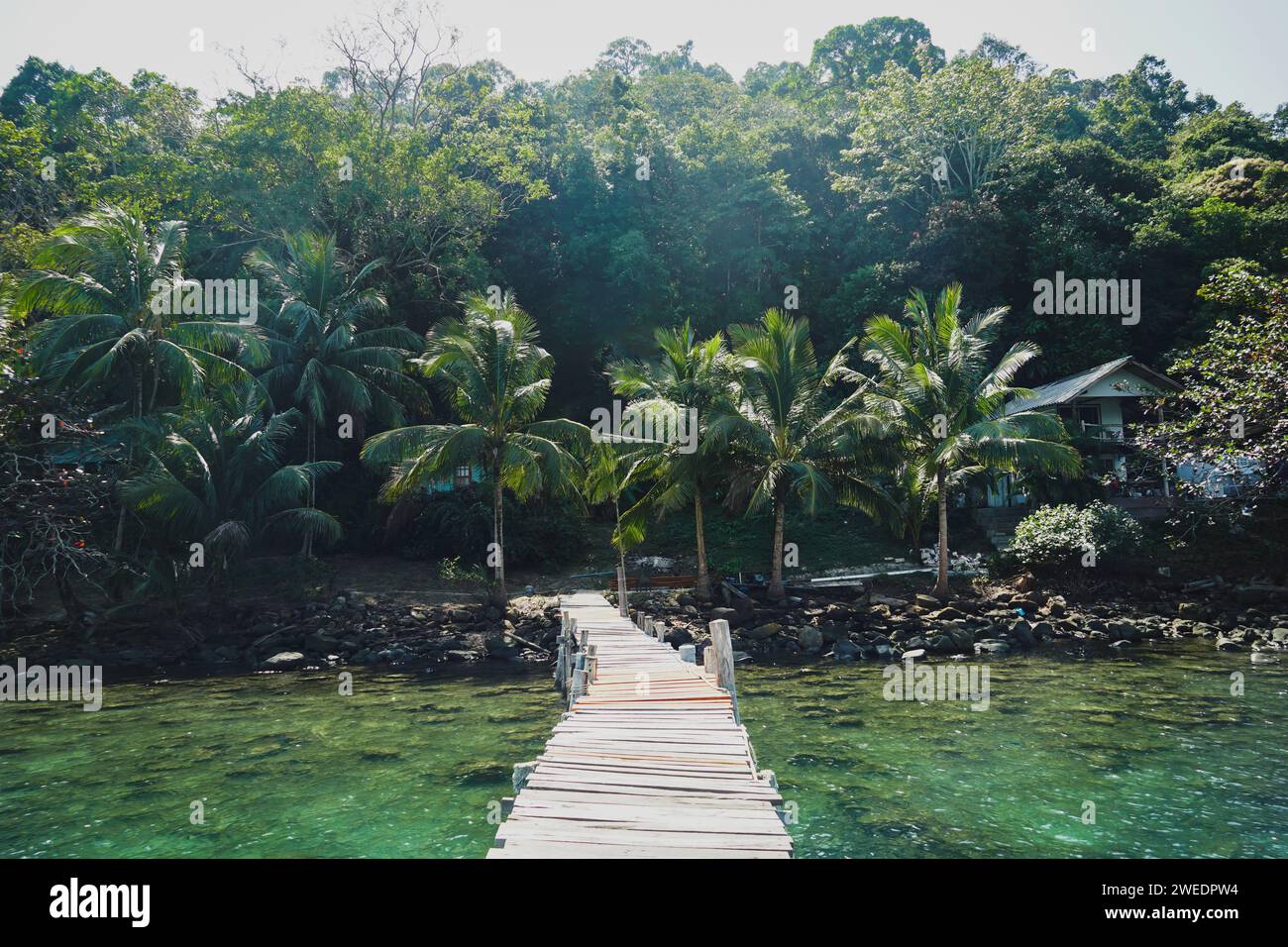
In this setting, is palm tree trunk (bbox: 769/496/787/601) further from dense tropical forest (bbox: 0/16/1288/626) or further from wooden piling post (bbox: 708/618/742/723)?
wooden piling post (bbox: 708/618/742/723)

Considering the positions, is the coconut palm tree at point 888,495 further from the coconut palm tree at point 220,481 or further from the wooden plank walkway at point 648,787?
the coconut palm tree at point 220,481

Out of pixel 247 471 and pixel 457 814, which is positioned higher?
pixel 247 471

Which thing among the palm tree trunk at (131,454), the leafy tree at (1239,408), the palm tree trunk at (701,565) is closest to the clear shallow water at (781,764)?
the palm tree trunk at (701,565)

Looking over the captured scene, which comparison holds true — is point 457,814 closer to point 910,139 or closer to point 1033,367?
point 1033,367

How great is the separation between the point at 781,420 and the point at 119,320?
17.1 m

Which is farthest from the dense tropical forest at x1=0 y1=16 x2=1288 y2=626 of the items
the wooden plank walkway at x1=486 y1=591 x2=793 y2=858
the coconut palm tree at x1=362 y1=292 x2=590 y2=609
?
the wooden plank walkway at x1=486 y1=591 x2=793 y2=858

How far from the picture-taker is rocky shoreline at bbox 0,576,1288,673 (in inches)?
784

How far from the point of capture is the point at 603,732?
8141 mm

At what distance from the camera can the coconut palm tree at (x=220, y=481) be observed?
20.9 meters

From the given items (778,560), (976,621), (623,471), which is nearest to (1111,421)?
(976,621)

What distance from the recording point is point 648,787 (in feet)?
21.1

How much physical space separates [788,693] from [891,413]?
31.9ft

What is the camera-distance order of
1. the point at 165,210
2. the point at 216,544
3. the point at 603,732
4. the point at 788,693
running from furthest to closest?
the point at 165,210 → the point at 216,544 → the point at 788,693 → the point at 603,732
